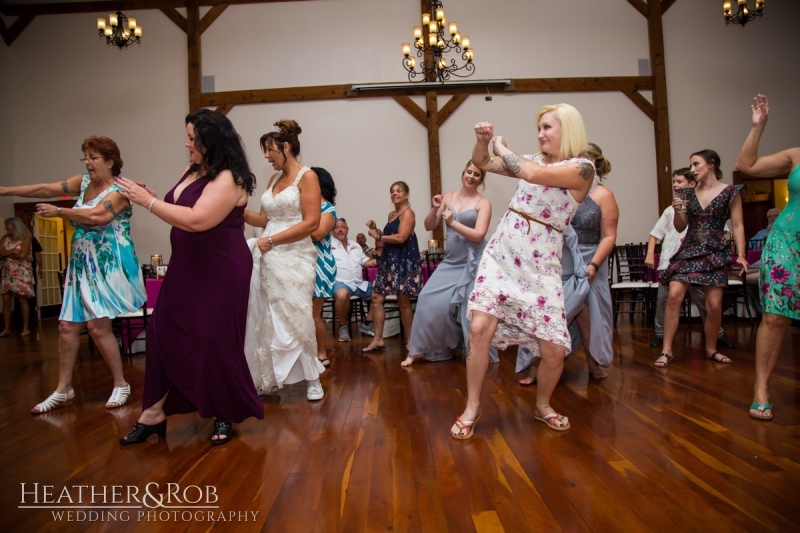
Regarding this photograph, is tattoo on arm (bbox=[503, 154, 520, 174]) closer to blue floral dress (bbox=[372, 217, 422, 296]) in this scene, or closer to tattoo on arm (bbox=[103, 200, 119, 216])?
tattoo on arm (bbox=[103, 200, 119, 216])

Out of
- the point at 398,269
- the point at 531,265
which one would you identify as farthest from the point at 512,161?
the point at 398,269

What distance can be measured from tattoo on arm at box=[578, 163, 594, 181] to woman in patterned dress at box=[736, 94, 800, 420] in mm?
A: 764

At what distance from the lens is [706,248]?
4.30 m

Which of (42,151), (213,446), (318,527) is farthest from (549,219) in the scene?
(42,151)

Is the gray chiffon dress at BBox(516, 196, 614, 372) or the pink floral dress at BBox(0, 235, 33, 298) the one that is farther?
the pink floral dress at BBox(0, 235, 33, 298)

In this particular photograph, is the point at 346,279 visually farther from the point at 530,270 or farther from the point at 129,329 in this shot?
the point at 530,270

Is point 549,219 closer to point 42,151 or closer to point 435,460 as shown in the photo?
point 435,460

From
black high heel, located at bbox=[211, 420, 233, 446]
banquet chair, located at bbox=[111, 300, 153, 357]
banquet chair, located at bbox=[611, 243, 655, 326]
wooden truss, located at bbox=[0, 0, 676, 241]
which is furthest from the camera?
wooden truss, located at bbox=[0, 0, 676, 241]

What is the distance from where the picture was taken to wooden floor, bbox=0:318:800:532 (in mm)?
1814

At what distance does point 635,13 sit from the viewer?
1040 centimetres

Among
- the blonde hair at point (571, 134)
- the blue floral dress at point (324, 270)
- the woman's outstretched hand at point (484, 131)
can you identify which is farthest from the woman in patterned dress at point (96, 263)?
the blonde hair at point (571, 134)

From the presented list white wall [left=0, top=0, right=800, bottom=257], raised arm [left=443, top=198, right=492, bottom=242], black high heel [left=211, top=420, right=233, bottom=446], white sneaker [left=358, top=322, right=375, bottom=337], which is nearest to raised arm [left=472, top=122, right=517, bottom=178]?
Result: raised arm [left=443, top=198, right=492, bottom=242]

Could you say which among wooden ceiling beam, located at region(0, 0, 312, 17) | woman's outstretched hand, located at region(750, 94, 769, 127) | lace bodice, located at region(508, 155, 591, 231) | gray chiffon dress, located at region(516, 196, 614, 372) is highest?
wooden ceiling beam, located at region(0, 0, 312, 17)

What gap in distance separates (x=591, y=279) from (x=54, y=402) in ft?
10.5
